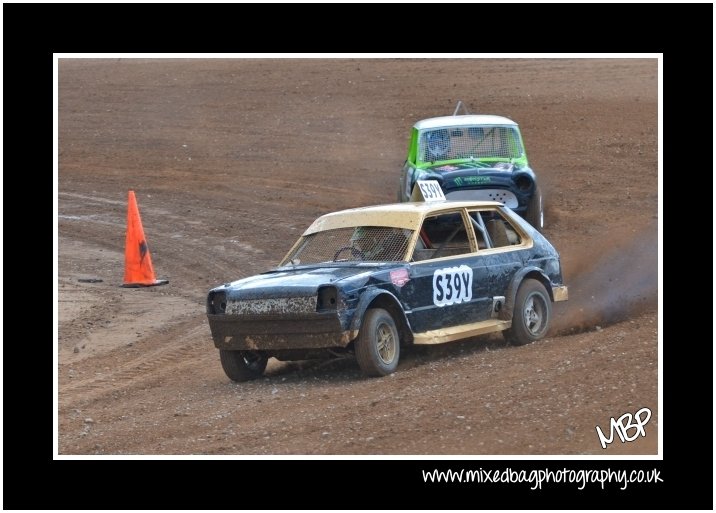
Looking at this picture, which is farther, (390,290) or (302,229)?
(302,229)

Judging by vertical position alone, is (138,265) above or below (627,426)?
above

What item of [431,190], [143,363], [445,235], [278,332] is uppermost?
[431,190]

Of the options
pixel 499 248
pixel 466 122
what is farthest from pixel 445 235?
pixel 466 122

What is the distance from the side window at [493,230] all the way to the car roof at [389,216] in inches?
6.4

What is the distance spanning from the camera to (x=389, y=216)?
1123 centimetres

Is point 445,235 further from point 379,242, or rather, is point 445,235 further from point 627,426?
point 627,426

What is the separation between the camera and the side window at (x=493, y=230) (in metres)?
11.7

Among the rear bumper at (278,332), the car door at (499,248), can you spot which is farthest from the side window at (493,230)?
the rear bumper at (278,332)

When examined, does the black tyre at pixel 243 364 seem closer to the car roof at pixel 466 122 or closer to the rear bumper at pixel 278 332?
the rear bumper at pixel 278 332

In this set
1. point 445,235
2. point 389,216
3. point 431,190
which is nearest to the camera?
point 389,216

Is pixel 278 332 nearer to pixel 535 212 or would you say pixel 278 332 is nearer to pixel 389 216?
pixel 389 216

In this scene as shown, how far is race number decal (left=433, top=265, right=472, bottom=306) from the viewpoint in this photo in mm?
10867

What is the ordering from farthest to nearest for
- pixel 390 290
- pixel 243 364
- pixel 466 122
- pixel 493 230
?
pixel 466 122 < pixel 493 230 < pixel 243 364 < pixel 390 290

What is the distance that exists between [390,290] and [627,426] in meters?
2.70
